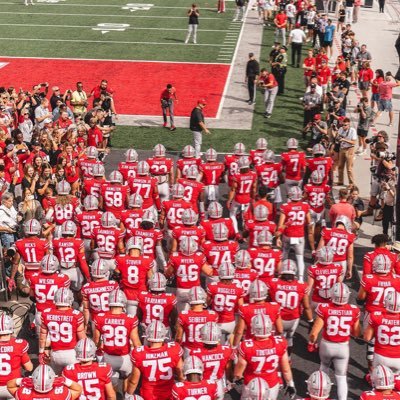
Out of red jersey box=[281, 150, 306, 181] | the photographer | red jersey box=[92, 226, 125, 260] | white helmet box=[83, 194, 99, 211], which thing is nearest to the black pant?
the photographer

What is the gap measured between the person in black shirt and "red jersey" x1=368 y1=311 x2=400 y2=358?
15780 millimetres

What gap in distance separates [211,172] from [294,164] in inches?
72.5

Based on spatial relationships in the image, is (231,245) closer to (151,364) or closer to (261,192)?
(261,192)

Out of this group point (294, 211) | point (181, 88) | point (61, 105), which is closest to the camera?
point (294, 211)

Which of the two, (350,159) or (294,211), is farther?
(350,159)

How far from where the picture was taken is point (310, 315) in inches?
440

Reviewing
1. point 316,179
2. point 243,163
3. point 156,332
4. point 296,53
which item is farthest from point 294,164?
point 296,53

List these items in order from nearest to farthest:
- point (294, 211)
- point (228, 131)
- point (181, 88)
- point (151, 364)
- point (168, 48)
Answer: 1. point (151, 364)
2. point (294, 211)
3. point (228, 131)
4. point (181, 88)
5. point (168, 48)

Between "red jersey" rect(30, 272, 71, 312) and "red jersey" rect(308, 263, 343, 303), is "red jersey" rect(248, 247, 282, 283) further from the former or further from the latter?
"red jersey" rect(30, 272, 71, 312)

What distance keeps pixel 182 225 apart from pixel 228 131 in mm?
9821

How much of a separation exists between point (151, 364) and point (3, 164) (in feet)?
27.3

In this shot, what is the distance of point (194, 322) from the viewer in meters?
9.63

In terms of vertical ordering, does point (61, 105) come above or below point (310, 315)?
above

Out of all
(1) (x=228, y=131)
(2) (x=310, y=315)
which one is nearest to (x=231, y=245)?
(2) (x=310, y=315)
